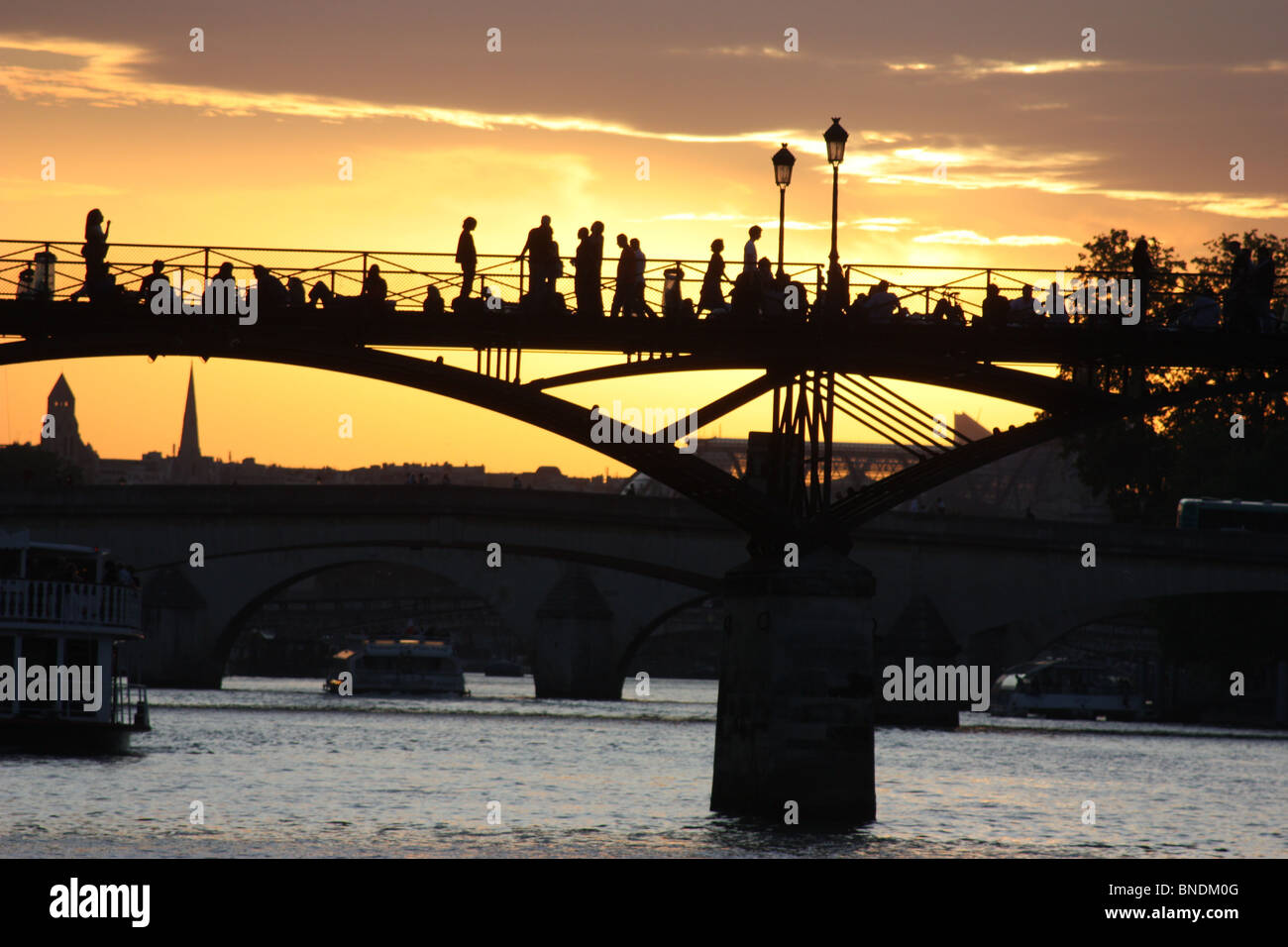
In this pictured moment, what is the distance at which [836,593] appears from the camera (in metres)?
34.7

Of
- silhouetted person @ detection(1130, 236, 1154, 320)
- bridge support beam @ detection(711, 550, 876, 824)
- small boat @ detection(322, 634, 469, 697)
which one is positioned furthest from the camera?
small boat @ detection(322, 634, 469, 697)

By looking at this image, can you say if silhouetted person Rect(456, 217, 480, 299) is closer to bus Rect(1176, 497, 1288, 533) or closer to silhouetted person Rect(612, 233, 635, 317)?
silhouetted person Rect(612, 233, 635, 317)

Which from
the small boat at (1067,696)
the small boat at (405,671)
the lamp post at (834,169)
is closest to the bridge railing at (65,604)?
the lamp post at (834,169)

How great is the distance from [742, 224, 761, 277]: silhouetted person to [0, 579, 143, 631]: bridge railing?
19.7 metres

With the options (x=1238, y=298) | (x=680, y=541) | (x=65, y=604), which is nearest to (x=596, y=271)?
(x=1238, y=298)

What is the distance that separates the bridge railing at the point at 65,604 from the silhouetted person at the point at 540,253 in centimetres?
1774

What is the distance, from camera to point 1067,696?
4225 inches

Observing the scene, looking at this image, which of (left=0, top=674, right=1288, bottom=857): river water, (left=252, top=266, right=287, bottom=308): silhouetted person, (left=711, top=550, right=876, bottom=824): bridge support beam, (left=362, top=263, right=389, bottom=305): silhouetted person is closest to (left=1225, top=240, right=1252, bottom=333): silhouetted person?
(left=711, top=550, right=876, bottom=824): bridge support beam

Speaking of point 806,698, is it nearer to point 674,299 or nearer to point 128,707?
point 674,299

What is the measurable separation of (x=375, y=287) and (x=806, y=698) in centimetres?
977

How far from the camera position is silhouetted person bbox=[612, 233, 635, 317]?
3494 centimetres

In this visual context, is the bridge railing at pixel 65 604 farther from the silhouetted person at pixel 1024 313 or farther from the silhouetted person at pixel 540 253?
the silhouetted person at pixel 1024 313
